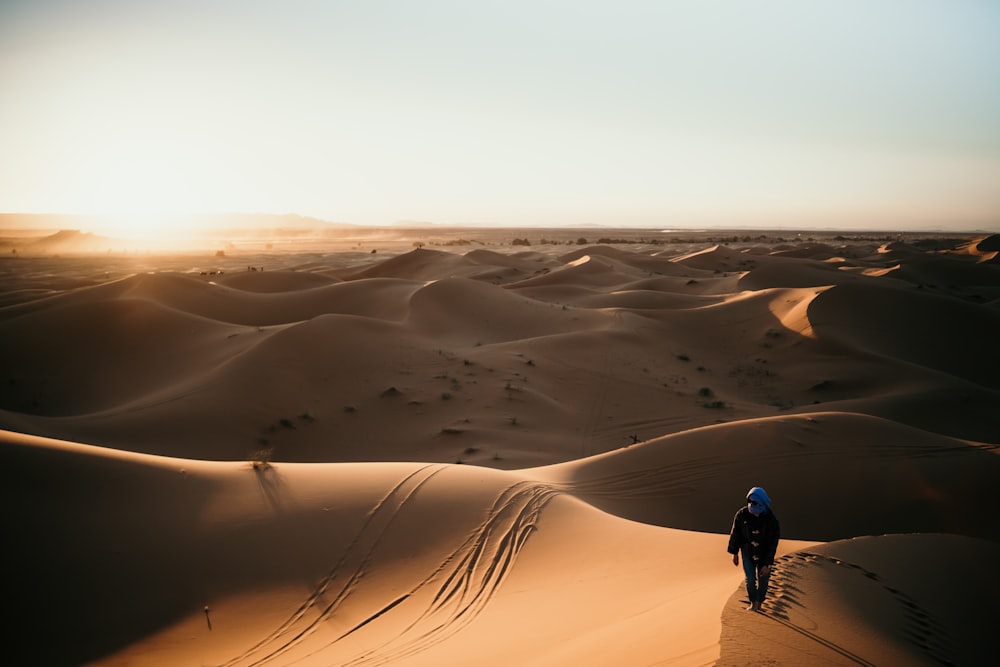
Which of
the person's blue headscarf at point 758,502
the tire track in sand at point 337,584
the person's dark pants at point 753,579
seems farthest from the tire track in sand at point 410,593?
the person's blue headscarf at point 758,502

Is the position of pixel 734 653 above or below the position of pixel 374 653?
above

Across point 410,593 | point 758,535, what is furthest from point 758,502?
point 410,593

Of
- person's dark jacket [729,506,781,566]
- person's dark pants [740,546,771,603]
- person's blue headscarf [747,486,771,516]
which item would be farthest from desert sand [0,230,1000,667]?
person's blue headscarf [747,486,771,516]

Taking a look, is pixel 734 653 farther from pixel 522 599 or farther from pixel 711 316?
pixel 711 316

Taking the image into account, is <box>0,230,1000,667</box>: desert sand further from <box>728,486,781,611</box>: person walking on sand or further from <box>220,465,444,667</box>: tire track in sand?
<box>728,486,781,611</box>: person walking on sand

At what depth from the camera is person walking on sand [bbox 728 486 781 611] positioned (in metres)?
3.90

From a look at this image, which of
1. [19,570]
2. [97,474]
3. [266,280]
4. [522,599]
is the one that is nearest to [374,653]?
[522,599]

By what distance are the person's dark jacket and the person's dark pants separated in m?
0.04

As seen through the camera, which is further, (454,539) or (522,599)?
(454,539)

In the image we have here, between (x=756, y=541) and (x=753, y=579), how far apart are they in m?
0.25

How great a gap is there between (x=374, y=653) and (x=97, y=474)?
3.77 meters

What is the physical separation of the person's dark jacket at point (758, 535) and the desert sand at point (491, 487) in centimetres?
31

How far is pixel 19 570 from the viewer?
A: 4910mm

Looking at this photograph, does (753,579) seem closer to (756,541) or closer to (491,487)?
(756,541)
